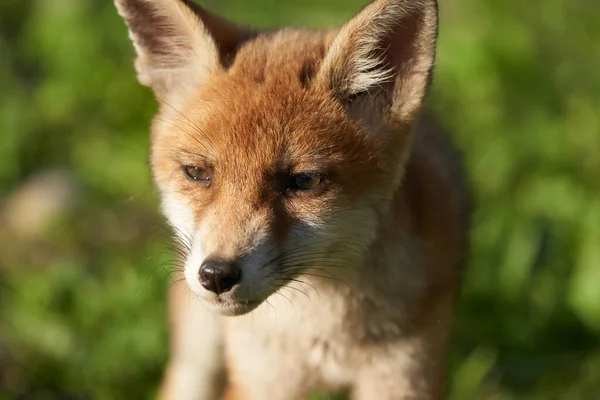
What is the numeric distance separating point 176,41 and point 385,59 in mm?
846

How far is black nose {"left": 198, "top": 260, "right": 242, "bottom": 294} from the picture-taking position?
313 cm

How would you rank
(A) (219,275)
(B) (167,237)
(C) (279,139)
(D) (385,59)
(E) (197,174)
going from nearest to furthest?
(A) (219,275), (C) (279,139), (E) (197,174), (D) (385,59), (B) (167,237)

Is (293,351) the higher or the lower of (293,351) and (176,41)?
the lower

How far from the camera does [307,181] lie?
3.43 m

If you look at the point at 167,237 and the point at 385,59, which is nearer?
the point at 385,59

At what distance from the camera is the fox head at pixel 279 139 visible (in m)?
3.29

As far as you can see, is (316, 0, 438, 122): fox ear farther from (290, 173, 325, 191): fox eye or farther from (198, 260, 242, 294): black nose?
(198, 260, 242, 294): black nose

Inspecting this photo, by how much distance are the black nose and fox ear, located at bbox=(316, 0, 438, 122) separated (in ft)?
2.80

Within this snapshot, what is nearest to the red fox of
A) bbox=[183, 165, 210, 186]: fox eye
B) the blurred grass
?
bbox=[183, 165, 210, 186]: fox eye

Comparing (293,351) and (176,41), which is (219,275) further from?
(176,41)

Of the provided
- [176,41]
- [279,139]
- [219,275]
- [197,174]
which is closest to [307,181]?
[279,139]

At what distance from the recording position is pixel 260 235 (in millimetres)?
3256

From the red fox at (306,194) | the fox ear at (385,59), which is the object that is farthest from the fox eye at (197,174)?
the fox ear at (385,59)

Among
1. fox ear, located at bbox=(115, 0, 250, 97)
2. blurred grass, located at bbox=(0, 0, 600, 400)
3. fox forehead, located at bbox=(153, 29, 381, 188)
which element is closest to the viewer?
fox forehead, located at bbox=(153, 29, 381, 188)
